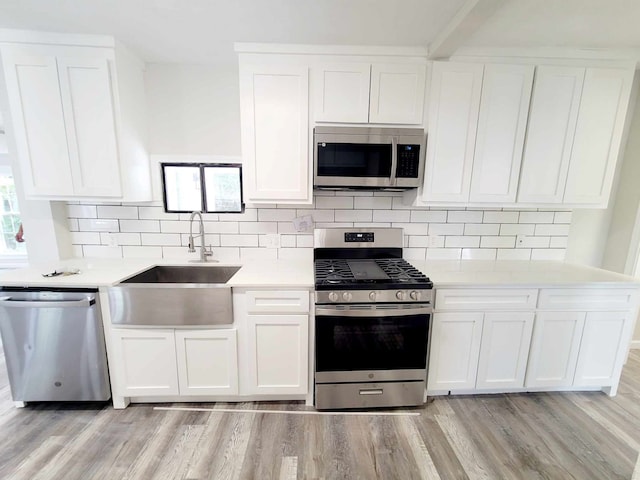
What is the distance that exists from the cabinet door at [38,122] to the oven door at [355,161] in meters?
1.80

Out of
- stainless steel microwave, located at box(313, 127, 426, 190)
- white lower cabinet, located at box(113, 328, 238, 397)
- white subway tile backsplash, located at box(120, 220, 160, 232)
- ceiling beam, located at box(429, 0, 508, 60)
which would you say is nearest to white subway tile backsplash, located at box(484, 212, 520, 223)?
stainless steel microwave, located at box(313, 127, 426, 190)

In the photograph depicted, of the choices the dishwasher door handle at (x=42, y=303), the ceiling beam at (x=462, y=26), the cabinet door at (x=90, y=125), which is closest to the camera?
the ceiling beam at (x=462, y=26)

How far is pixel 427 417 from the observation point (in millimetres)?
1870

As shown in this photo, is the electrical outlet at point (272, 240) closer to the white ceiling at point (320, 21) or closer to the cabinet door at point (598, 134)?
the white ceiling at point (320, 21)

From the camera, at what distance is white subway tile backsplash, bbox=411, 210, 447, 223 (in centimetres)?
235

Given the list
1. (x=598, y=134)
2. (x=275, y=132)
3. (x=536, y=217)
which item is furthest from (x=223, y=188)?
(x=598, y=134)

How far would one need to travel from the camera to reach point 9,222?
344 centimetres

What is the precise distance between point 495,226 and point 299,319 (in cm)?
192

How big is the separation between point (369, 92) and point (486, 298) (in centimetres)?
165

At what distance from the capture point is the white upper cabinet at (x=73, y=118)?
1790 millimetres

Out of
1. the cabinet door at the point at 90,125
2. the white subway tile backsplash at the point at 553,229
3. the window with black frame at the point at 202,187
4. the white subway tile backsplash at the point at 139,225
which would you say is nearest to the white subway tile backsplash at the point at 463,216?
the white subway tile backsplash at the point at 553,229

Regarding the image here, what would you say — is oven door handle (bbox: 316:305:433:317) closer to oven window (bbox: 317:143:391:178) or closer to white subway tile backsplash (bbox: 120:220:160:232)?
oven window (bbox: 317:143:391:178)

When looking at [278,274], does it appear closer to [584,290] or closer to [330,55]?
[330,55]

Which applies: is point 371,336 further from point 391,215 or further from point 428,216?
point 428,216
